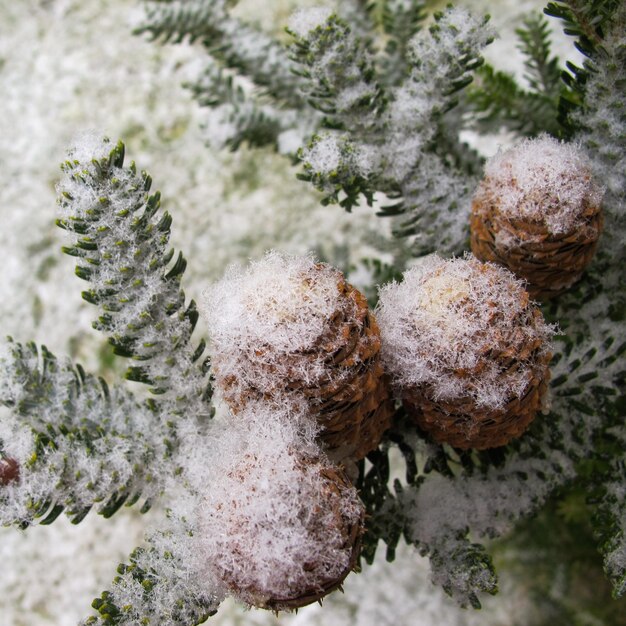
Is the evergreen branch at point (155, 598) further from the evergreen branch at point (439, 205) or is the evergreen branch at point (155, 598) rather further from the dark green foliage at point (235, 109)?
the dark green foliage at point (235, 109)

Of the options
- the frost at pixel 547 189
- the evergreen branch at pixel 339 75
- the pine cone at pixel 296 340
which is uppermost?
the frost at pixel 547 189

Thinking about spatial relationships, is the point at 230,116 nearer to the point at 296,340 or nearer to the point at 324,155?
the point at 324,155

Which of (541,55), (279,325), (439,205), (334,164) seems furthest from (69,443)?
(541,55)

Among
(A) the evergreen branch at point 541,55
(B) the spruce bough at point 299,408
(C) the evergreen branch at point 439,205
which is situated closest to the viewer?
(B) the spruce bough at point 299,408

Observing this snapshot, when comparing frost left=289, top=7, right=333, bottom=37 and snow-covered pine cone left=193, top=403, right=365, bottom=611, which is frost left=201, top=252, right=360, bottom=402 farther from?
frost left=289, top=7, right=333, bottom=37

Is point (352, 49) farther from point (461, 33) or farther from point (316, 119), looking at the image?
point (316, 119)

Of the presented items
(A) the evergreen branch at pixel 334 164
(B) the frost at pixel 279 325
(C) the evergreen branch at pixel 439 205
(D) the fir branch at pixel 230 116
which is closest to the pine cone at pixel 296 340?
(B) the frost at pixel 279 325

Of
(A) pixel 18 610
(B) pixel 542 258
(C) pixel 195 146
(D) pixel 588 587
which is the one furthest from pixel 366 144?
(A) pixel 18 610
